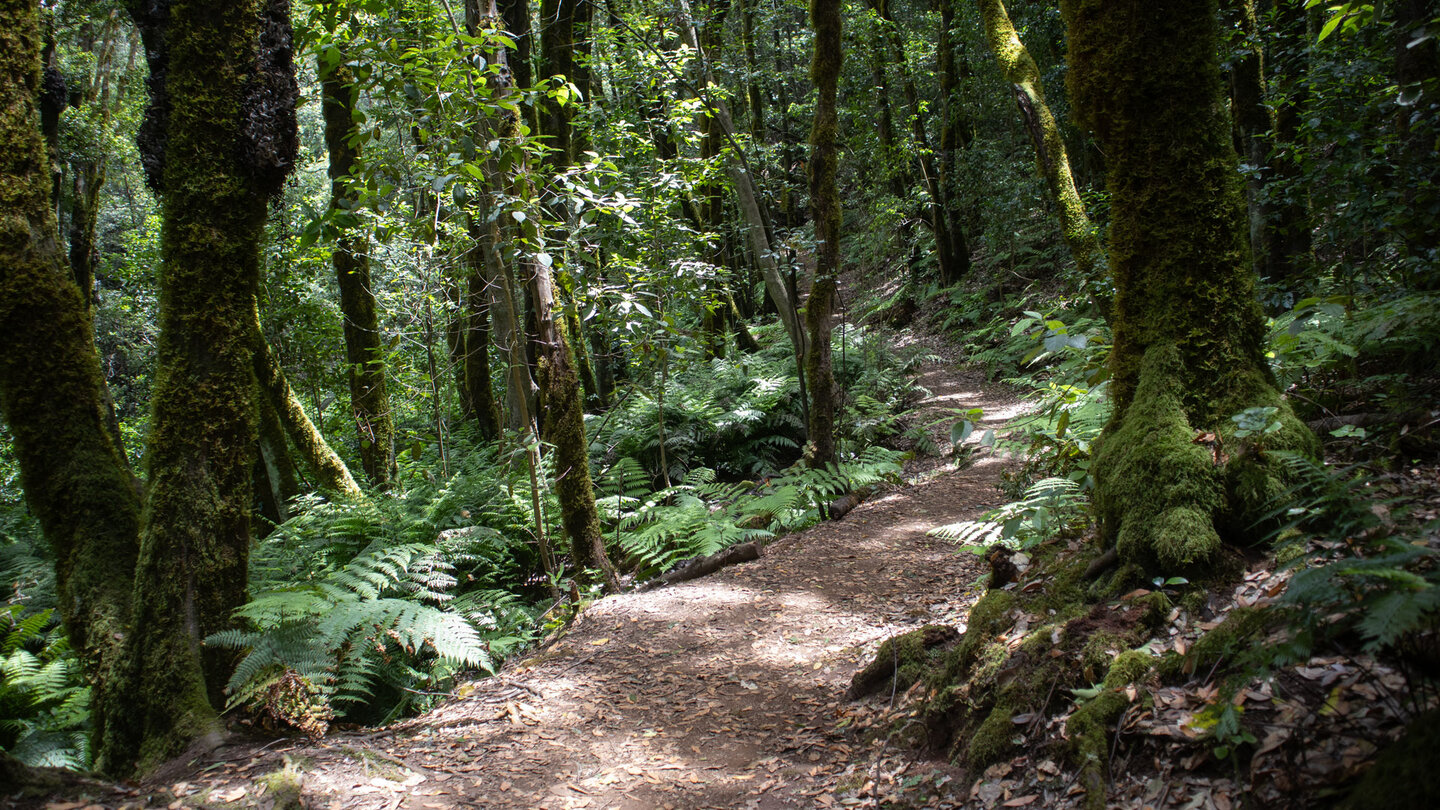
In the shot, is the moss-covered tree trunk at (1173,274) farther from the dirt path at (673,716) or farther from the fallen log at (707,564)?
the fallen log at (707,564)

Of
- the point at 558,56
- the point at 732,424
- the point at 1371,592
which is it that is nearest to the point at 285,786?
the point at 1371,592

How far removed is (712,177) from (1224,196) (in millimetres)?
8030

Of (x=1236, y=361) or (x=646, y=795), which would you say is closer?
(x=1236, y=361)

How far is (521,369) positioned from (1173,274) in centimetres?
427

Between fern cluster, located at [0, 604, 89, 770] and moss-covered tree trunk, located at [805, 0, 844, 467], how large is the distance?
255 inches

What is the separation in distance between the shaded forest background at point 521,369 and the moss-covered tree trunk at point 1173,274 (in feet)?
0.08

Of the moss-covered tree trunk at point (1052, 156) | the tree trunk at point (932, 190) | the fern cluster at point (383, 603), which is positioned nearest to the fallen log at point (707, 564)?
the fern cluster at point (383, 603)

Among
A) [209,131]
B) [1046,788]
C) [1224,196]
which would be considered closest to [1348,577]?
[1046,788]

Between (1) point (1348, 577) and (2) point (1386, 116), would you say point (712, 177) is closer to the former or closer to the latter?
(2) point (1386, 116)

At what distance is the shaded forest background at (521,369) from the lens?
2.90 m

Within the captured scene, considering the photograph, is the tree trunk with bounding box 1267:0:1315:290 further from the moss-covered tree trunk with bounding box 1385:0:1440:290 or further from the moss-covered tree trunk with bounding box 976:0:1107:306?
the moss-covered tree trunk with bounding box 976:0:1107:306

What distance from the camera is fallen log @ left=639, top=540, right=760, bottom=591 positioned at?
19.4 feet

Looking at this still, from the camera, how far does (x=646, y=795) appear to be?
10.2 feet

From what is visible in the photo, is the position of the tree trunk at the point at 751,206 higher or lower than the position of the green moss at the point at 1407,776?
higher
